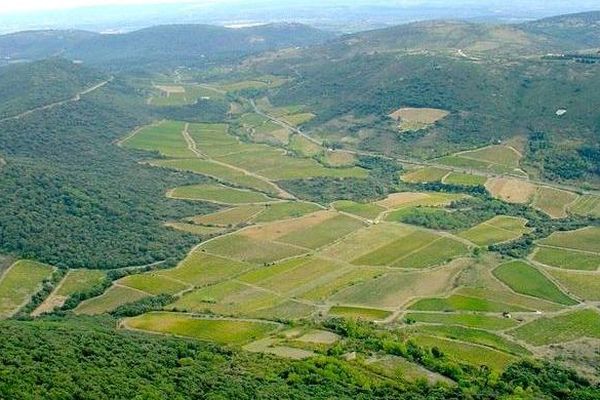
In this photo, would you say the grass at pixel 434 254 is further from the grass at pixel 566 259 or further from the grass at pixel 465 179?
the grass at pixel 465 179

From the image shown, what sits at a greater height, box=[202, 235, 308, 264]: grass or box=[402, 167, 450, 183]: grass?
box=[402, 167, 450, 183]: grass

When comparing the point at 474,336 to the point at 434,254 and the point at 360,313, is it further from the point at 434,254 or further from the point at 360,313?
the point at 434,254

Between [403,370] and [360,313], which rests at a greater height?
[403,370]

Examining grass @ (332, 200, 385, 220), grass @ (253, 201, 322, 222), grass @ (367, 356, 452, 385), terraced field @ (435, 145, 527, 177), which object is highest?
terraced field @ (435, 145, 527, 177)

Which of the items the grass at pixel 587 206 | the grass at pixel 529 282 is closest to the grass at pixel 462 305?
the grass at pixel 529 282

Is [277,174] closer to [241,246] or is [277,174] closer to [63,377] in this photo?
[241,246]

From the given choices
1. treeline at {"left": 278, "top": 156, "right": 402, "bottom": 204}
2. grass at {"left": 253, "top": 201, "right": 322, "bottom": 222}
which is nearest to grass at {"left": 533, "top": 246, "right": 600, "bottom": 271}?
treeline at {"left": 278, "top": 156, "right": 402, "bottom": 204}

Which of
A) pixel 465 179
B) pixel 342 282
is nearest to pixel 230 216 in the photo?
pixel 342 282

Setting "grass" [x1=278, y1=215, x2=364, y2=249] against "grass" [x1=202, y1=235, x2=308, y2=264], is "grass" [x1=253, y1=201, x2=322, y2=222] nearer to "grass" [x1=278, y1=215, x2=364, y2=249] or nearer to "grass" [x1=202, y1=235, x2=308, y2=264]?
"grass" [x1=278, y1=215, x2=364, y2=249]
